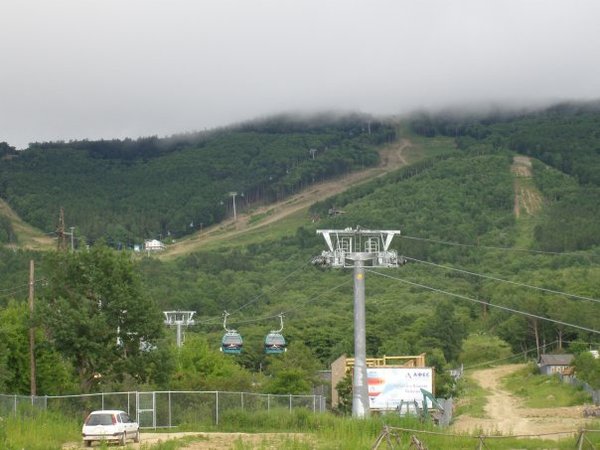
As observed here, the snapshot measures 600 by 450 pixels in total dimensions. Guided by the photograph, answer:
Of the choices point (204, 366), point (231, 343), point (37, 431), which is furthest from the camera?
point (204, 366)

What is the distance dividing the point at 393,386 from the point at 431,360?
107 ft

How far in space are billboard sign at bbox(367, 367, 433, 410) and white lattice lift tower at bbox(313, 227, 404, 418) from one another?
392 inches

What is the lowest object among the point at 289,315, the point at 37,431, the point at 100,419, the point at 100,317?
the point at 37,431

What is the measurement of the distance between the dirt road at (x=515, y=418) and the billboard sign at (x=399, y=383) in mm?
3232

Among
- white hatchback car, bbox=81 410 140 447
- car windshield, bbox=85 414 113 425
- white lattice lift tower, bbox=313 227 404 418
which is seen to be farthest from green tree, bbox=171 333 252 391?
car windshield, bbox=85 414 113 425

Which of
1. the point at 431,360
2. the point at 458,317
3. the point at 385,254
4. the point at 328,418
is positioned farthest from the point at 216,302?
the point at 328,418

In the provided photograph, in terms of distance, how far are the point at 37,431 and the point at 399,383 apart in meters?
28.5

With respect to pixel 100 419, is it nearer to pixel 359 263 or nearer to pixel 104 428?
pixel 104 428

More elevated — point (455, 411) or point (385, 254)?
point (385, 254)

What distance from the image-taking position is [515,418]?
79812 mm

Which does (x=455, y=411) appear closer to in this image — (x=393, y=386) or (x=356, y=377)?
(x=393, y=386)

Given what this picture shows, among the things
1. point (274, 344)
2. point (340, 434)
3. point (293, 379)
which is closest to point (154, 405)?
point (340, 434)

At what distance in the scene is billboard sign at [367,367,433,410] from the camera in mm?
65500

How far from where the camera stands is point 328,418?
44875mm
